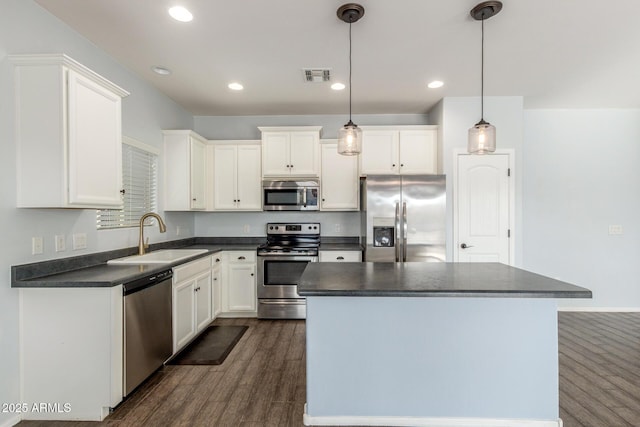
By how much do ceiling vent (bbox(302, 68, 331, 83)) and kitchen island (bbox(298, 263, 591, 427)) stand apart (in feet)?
6.82

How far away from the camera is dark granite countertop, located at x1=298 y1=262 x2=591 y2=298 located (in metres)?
1.69

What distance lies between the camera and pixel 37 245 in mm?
2074

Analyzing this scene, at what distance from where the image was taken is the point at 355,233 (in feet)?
14.7

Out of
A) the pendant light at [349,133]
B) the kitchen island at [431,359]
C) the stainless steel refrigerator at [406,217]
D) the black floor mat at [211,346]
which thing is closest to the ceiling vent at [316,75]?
the pendant light at [349,133]

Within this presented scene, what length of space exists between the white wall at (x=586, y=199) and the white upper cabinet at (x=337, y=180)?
7.64ft

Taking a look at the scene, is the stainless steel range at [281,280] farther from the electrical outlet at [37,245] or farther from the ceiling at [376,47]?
the electrical outlet at [37,245]

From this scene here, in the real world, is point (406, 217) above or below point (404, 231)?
above

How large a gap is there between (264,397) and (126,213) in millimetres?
2121

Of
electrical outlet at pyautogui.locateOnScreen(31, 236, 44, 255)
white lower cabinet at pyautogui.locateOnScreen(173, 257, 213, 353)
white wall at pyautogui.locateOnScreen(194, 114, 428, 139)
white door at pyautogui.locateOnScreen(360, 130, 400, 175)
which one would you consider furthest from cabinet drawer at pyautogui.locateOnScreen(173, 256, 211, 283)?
white door at pyautogui.locateOnScreen(360, 130, 400, 175)

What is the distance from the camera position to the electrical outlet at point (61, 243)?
223cm

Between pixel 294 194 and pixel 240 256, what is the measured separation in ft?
3.43

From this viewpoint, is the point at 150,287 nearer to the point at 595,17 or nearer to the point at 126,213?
the point at 126,213

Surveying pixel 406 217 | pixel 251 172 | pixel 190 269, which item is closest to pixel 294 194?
pixel 251 172

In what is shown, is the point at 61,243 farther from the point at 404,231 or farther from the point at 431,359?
the point at 404,231
